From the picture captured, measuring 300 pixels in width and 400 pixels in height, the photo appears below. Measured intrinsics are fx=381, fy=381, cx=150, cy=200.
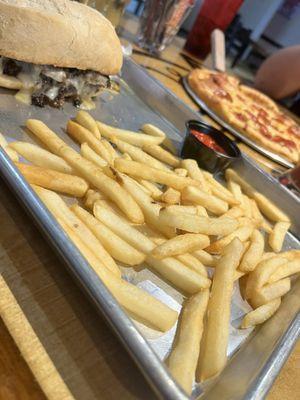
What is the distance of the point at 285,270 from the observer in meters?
1.83

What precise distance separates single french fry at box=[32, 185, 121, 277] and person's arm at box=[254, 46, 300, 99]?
5.46 meters

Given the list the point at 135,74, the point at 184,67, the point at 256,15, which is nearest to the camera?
the point at 135,74

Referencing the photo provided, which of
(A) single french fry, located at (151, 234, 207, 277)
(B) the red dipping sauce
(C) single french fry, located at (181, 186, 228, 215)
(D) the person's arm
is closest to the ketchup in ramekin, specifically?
(B) the red dipping sauce

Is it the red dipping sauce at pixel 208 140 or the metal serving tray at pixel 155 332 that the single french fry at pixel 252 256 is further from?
the red dipping sauce at pixel 208 140

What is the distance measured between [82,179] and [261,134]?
2.62 m

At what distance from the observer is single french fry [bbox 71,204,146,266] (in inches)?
57.5

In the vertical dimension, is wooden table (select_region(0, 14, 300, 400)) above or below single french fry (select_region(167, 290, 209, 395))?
below

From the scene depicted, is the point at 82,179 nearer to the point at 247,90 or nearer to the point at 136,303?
the point at 136,303

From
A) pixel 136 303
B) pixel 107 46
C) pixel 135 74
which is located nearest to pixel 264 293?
pixel 136 303

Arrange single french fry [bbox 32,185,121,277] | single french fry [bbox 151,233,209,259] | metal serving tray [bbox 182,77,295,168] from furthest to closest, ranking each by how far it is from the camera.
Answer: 1. metal serving tray [bbox 182,77,295,168]
2. single french fry [bbox 151,233,209,259]
3. single french fry [bbox 32,185,121,277]

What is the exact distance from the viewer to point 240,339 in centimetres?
154

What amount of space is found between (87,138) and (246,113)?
2.56 m

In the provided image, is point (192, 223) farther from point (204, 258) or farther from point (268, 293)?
point (268, 293)

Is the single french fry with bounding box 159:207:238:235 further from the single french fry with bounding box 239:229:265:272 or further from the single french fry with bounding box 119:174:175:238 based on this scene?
the single french fry with bounding box 239:229:265:272
